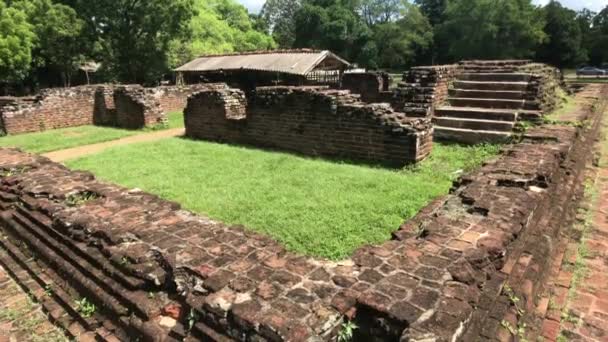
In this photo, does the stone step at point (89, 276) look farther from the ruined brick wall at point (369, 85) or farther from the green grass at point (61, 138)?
the ruined brick wall at point (369, 85)

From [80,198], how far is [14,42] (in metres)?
21.6

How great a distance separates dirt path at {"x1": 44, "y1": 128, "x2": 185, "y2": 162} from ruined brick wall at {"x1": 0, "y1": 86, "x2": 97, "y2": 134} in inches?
145

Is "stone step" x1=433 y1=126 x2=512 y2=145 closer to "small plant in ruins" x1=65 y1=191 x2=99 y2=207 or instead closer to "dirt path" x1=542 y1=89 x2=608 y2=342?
"dirt path" x1=542 y1=89 x2=608 y2=342

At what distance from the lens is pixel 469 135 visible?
7.18 m

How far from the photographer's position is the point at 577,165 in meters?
5.32

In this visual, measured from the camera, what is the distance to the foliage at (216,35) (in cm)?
2761

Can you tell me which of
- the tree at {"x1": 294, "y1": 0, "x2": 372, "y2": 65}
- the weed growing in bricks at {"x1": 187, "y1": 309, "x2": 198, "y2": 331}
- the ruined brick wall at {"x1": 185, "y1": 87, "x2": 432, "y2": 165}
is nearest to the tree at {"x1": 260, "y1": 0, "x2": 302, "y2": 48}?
the tree at {"x1": 294, "y1": 0, "x2": 372, "y2": 65}

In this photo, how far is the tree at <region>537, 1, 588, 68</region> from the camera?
3966 cm

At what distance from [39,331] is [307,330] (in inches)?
88.0

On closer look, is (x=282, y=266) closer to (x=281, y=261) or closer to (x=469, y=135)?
(x=281, y=261)

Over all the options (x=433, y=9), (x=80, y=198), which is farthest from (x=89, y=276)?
(x=433, y=9)

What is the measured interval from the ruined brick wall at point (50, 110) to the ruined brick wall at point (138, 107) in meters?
1.44

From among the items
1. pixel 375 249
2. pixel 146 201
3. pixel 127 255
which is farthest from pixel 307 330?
pixel 146 201

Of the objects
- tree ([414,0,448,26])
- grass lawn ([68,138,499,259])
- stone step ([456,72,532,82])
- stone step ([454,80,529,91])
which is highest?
tree ([414,0,448,26])
